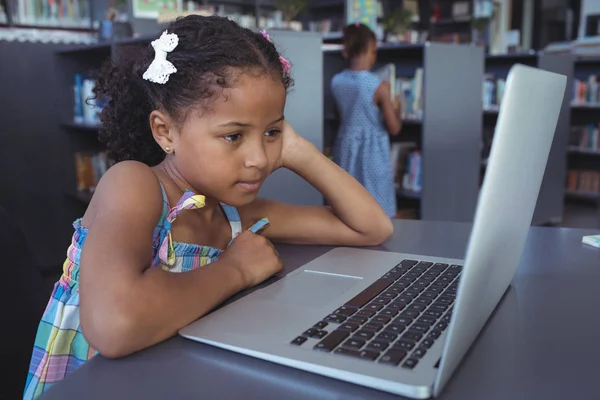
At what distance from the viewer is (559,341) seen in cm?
62

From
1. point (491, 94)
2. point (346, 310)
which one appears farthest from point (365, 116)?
point (346, 310)

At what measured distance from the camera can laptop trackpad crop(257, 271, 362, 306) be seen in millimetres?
726

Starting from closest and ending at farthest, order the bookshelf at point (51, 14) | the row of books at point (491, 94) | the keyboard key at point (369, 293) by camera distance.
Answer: the keyboard key at point (369, 293) → the row of books at point (491, 94) → the bookshelf at point (51, 14)

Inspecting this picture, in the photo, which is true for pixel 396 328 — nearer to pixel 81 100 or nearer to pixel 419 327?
pixel 419 327

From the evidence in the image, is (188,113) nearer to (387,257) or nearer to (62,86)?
(387,257)

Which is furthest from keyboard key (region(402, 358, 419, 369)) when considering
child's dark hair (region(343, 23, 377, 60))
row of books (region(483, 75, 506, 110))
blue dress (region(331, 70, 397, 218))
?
row of books (region(483, 75, 506, 110))

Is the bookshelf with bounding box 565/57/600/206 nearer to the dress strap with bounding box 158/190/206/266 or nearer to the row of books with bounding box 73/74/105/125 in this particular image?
the row of books with bounding box 73/74/105/125

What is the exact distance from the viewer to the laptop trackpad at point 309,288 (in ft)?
2.38

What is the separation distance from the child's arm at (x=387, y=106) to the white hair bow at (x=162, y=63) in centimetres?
246

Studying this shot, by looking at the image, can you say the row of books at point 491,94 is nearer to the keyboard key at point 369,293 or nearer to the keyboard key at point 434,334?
the keyboard key at point 369,293

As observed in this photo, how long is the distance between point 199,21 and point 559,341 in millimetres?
712

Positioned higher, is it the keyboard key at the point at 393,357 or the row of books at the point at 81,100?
the row of books at the point at 81,100

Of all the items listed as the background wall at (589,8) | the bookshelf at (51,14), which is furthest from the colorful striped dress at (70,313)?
the background wall at (589,8)

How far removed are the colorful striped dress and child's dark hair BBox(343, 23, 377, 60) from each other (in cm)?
251
